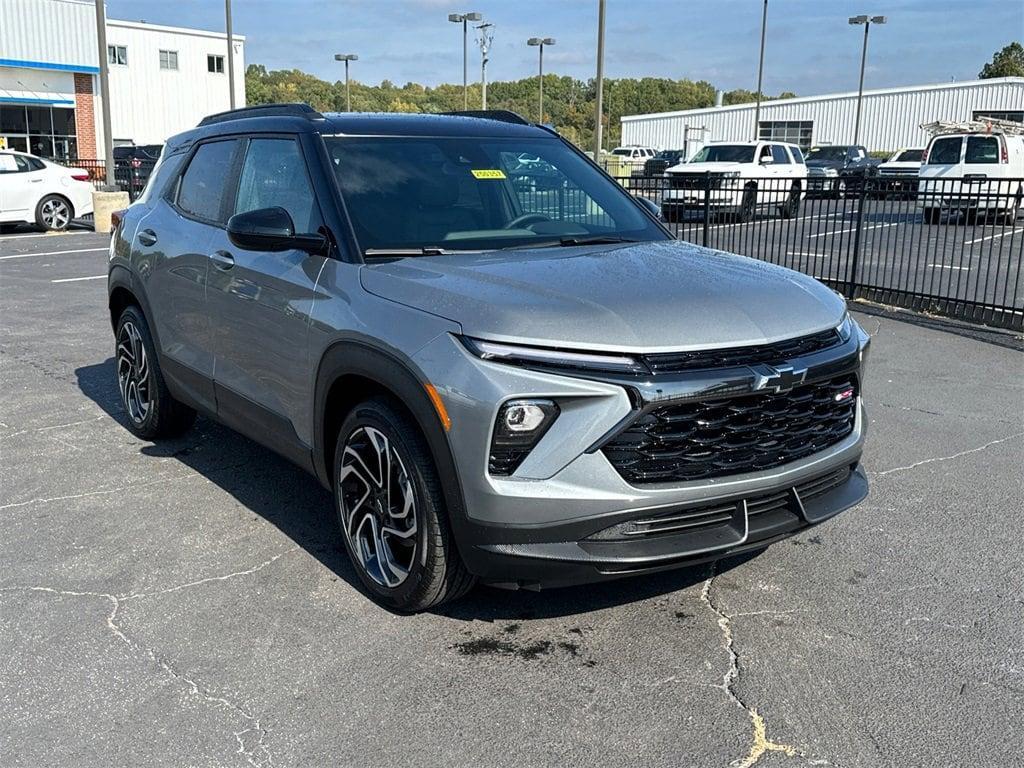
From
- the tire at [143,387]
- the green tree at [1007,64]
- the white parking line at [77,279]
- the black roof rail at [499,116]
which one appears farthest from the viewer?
the green tree at [1007,64]

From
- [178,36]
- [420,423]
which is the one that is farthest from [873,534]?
[178,36]

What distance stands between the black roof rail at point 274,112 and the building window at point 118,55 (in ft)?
149

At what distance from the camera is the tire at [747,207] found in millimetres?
12415

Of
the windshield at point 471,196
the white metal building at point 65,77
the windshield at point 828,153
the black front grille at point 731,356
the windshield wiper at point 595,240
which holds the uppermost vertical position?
the white metal building at point 65,77

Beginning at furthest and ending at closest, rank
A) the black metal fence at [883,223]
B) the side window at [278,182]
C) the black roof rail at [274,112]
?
1. the black metal fence at [883,223]
2. the black roof rail at [274,112]
3. the side window at [278,182]

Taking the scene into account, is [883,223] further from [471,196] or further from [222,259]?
[222,259]

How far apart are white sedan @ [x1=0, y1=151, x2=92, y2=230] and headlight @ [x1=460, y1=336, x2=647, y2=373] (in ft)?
61.1

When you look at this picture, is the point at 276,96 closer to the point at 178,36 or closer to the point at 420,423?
the point at 178,36

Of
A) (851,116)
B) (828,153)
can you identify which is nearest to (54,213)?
(828,153)

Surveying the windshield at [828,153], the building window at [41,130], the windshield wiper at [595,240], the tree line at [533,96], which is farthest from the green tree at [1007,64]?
the windshield wiper at [595,240]

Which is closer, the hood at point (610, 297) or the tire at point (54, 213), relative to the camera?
the hood at point (610, 297)

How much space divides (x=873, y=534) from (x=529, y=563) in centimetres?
211

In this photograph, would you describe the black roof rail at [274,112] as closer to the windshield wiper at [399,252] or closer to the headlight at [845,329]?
the windshield wiper at [399,252]

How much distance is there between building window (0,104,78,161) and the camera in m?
37.1
